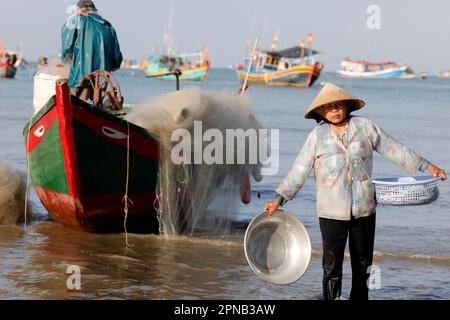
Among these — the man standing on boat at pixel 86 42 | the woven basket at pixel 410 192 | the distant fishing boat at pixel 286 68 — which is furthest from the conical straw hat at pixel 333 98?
the distant fishing boat at pixel 286 68

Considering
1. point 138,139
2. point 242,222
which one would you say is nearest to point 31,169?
point 138,139

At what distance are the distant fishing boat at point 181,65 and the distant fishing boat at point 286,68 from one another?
12.3 feet

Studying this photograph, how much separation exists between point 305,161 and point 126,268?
264 cm

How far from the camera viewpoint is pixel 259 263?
626 cm

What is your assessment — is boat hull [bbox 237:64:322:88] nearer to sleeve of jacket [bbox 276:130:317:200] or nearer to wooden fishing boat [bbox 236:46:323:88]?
wooden fishing boat [bbox 236:46:323:88]

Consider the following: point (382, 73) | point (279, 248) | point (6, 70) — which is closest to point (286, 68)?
point (6, 70)

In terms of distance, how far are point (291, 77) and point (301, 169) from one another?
6165 centimetres

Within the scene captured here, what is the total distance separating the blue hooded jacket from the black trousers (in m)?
4.17

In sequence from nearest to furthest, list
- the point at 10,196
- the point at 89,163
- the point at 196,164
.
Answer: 1. the point at 89,163
2. the point at 196,164
3. the point at 10,196

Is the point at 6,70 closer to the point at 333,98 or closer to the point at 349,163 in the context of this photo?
the point at 333,98

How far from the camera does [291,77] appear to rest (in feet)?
220

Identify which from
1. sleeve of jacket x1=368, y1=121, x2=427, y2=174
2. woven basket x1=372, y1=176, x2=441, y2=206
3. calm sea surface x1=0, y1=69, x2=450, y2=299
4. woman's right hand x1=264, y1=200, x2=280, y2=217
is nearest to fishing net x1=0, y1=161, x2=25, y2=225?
calm sea surface x1=0, y1=69, x2=450, y2=299

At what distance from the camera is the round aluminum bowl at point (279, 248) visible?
6211mm
